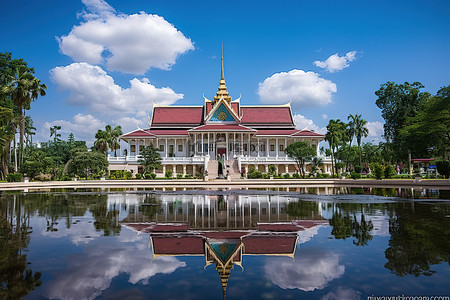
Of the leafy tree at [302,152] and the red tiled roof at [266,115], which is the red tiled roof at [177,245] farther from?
the red tiled roof at [266,115]

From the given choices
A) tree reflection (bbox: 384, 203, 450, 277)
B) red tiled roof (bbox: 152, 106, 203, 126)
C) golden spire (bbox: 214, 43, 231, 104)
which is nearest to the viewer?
tree reflection (bbox: 384, 203, 450, 277)

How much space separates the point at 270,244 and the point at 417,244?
132 inches

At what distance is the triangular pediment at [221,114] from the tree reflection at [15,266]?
44388 mm

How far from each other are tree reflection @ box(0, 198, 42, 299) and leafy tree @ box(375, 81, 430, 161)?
55395mm

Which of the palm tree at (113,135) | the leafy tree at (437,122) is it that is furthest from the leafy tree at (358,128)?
the palm tree at (113,135)

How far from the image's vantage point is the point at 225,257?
21.7 ft

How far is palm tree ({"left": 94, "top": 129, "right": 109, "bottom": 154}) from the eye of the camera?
55.8 m

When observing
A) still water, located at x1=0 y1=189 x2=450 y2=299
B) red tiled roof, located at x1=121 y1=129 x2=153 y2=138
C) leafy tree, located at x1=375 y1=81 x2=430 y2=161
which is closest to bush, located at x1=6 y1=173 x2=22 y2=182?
red tiled roof, located at x1=121 y1=129 x2=153 y2=138

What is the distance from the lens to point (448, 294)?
4.67 metres

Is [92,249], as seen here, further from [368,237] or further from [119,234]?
[368,237]

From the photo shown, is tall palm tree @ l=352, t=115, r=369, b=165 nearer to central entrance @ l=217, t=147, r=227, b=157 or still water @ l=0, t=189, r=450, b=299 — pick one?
central entrance @ l=217, t=147, r=227, b=157

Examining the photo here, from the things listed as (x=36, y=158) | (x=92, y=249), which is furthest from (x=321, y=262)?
(x=36, y=158)

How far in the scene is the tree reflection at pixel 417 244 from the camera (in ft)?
19.5

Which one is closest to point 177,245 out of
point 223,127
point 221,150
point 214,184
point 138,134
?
point 214,184
